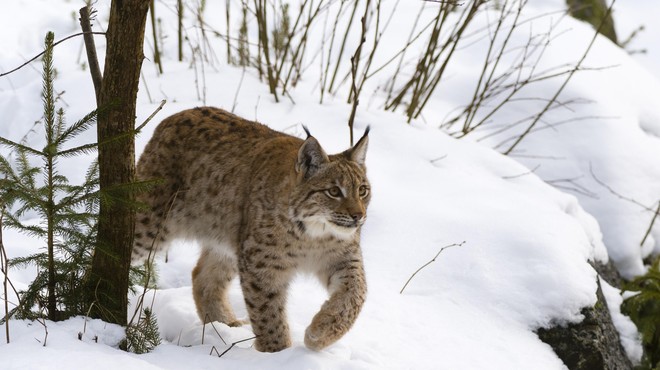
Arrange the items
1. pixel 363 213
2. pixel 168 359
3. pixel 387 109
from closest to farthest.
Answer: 1. pixel 168 359
2. pixel 363 213
3. pixel 387 109

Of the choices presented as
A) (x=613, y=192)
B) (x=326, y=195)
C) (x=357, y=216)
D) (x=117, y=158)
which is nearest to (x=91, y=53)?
(x=117, y=158)

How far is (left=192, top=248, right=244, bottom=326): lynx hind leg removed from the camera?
4756 millimetres

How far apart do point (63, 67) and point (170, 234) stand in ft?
12.3

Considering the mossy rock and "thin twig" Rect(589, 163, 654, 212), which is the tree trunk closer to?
"thin twig" Rect(589, 163, 654, 212)

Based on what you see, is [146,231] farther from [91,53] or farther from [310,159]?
[91,53]

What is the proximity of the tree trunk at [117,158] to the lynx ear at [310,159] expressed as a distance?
0.87 m

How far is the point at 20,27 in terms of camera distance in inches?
343

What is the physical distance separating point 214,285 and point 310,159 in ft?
3.82

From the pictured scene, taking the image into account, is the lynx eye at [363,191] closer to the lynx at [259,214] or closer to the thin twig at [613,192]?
the lynx at [259,214]

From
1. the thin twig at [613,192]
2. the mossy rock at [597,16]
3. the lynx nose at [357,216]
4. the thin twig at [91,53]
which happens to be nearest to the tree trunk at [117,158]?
the thin twig at [91,53]

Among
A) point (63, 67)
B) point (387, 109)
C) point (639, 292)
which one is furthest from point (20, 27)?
point (639, 292)

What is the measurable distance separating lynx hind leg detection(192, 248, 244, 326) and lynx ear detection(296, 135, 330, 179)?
87cm

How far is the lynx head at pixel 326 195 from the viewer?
13.1 feet

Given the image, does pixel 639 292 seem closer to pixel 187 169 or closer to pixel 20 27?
pixel 187 169
